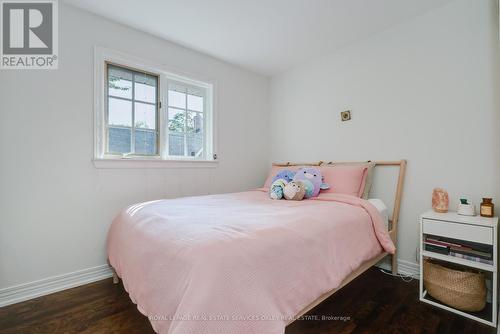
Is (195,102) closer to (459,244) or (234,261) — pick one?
(234,261)

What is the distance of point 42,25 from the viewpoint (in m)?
1.89

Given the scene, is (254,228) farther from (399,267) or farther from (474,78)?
(474,78)

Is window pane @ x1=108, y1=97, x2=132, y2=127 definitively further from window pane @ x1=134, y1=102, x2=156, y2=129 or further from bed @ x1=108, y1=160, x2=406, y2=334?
bed @ x1=108, y1=160, x2=406, y2=334

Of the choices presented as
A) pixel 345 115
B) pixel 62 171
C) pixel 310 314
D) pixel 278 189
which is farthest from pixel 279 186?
pixel 62 171

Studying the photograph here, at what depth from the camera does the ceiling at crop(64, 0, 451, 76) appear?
194cm

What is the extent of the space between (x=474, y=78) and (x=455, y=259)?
1.38 metres

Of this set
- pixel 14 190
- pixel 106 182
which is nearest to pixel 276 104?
pixel 106 182

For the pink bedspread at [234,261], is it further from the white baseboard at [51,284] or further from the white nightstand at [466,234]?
the white baseboard at [51,284]

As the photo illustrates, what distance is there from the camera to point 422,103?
2.07 meters

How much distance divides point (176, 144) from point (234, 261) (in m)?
2.03

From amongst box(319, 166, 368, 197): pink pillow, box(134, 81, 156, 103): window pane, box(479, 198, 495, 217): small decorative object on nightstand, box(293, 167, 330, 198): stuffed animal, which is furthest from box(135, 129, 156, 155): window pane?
box(479, 198, 495, 217): small decorative object on nightstand

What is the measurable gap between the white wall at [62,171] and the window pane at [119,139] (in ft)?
0.67

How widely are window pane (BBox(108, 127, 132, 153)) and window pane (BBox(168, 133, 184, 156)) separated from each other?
16.6 inches

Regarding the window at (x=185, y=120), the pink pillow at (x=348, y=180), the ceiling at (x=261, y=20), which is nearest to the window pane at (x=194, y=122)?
the window at (x=185, y=120)
